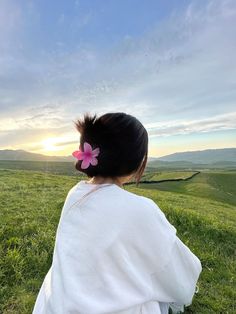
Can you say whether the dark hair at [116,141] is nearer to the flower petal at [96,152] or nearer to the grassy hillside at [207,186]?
the flower petal at [96,152]

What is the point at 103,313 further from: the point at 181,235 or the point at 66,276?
the point at 181,235

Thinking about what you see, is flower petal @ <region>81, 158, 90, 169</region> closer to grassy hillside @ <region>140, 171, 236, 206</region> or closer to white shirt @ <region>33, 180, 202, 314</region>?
white shirt @ <region>33, 180, 202, 314</region>

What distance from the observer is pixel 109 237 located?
3.06m

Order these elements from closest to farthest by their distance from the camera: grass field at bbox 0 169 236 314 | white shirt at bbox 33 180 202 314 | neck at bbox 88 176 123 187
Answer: white shirt at bbox 33 180 202 314, neck at bbox 88 176 123 187, grass field at bbox 0 169 236 314

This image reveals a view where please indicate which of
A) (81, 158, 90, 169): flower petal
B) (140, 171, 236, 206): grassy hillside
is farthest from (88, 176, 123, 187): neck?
(140, 171, 236, 206): grassy hillside

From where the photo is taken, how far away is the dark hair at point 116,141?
3.07 metres

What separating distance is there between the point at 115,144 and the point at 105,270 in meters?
1.19

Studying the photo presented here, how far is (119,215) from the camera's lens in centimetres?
303

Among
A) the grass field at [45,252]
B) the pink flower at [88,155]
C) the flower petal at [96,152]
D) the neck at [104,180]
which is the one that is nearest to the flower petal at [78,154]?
the pink flower at [88,155]

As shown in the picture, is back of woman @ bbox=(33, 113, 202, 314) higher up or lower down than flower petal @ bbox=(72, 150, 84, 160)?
lower down

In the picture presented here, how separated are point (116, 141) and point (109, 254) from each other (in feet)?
3.48

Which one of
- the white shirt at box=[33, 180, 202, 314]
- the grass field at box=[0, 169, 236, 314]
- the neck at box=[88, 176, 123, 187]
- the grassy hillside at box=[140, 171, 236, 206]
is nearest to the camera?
the white shirt at box=[33, 180, 202, 314]

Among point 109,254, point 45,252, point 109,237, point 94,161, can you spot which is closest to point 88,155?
point 94,161

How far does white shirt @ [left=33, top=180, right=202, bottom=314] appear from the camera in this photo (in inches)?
120
